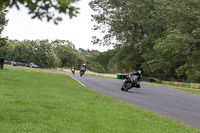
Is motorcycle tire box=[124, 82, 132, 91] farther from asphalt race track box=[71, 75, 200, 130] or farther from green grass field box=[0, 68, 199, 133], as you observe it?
green grass field box=[0, 68, 199, 133]

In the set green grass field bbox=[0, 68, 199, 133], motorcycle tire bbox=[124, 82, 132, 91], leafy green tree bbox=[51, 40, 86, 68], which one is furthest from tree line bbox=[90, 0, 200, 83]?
leafy green tree bbox=[51, 40, 86, 68]

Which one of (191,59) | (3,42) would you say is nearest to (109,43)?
(191,59)

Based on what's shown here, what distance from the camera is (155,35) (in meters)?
52.6

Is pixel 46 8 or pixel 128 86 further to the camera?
pixel 128 86

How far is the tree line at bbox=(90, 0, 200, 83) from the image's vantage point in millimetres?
37794

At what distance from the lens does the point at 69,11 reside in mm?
3939

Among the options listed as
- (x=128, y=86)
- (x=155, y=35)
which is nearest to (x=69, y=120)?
(x=128, y=86)

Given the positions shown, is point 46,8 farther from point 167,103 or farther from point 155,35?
point 155,35

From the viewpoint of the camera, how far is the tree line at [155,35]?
3779cm

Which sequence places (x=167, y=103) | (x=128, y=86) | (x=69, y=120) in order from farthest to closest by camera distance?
1. (x=128, y=86)
2. (x=167, y=103)
3. (x=69, y=120)

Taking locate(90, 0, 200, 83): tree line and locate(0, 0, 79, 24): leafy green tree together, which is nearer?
locate(0, 0, 79, 24): leafy green tree

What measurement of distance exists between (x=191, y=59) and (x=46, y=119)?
3670cm

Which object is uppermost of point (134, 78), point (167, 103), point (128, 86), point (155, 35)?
point (155, 35)

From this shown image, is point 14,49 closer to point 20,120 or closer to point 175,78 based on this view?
point 175,78
